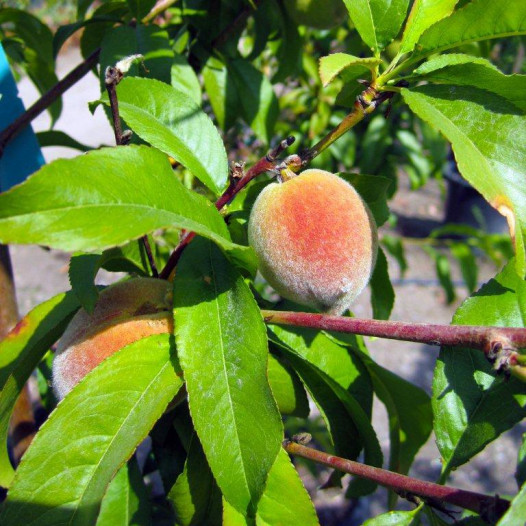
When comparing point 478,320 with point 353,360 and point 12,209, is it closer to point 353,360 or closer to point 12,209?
point 353,360

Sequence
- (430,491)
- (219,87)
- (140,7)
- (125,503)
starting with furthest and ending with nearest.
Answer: (219,87), (140,7), (125,503), (430,491)

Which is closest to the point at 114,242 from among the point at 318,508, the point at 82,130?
the point at 318,508

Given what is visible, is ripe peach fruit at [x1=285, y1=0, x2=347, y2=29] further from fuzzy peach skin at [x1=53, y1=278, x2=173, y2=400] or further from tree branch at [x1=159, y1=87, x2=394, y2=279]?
fuzzy peach skin at [x1=53, y1=278, x2=173, y2=400]

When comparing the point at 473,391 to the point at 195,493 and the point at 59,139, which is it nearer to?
the point at 195,493

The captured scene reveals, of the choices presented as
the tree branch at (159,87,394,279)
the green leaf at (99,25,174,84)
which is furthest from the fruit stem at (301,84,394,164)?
the green leaf at (99,25,174,84)

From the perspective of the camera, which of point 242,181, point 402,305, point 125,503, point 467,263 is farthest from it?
point 402,305

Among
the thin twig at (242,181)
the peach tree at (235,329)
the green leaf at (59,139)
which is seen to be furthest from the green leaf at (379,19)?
the green leaf at (59,139)

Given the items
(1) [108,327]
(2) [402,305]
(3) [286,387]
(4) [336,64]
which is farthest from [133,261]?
(2) [402,305]
